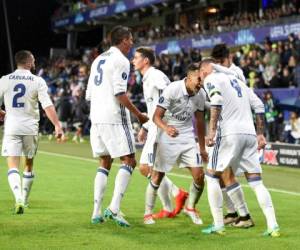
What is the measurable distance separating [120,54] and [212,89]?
132 cm

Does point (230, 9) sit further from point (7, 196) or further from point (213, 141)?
point (213, 141)

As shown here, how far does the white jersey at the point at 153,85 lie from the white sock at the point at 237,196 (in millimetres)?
1436

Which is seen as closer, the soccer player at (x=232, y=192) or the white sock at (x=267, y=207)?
the white sock at (x=267, y=207)

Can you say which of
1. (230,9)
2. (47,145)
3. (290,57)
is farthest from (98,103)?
(230,9)

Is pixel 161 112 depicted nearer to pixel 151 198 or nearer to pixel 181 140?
pixel 181 140

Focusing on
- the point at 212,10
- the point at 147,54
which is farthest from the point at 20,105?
the point at 212,10

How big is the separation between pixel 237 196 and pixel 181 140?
1025 millimetres

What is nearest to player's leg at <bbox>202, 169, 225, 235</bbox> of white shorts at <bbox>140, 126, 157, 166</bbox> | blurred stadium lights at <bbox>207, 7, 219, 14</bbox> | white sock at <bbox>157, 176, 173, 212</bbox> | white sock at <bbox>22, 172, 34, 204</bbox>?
white shorts at <bbox>140, 126, 157, 166</bbox>

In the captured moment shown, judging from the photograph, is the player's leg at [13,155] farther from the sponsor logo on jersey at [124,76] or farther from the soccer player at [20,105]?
the sponsor logo on jersey at [124,76]

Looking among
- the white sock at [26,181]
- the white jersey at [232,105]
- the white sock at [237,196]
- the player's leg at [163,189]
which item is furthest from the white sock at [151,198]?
the white sock at [26,181]

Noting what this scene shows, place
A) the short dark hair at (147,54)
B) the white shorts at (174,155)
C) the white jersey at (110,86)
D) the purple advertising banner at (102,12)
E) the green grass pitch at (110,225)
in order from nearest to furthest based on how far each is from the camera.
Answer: the green grass pitch at (110,225)
the white jersey at (110,86)
the white shorts at (174,155)
the short dark hair at (147,54)
the purple advertising banner at (102,12)

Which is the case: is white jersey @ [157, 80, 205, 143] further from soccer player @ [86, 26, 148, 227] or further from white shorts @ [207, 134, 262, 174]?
white shorts @ [207, 134, 262, 174]

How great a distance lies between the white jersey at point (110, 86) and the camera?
793 cm

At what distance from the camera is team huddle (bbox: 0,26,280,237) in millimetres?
7520
